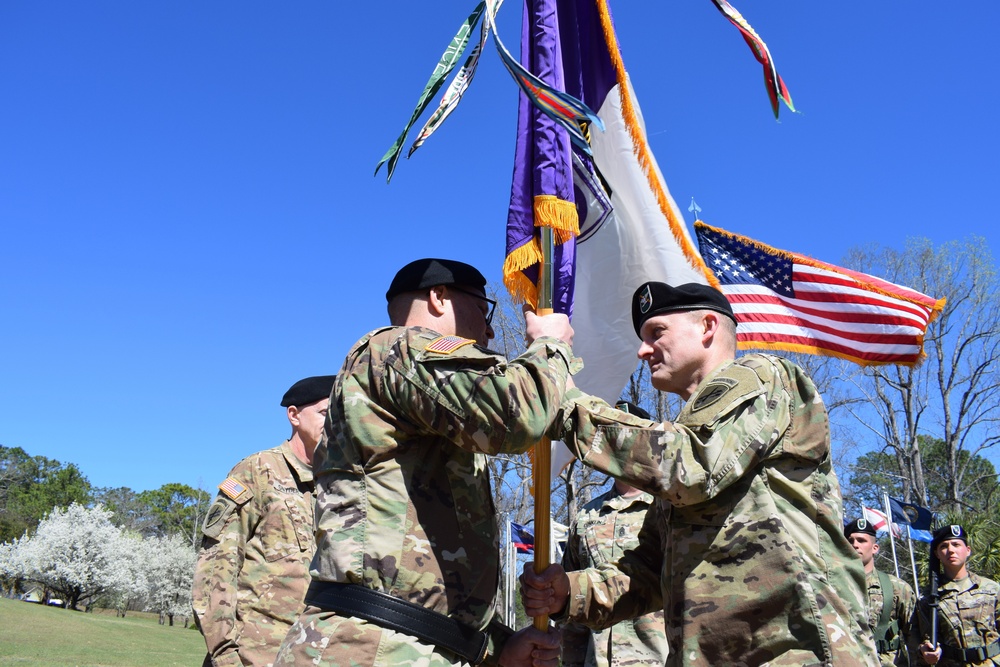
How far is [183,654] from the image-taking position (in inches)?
854

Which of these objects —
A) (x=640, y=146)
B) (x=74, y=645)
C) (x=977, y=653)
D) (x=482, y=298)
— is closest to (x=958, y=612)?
(x=977, y=653)

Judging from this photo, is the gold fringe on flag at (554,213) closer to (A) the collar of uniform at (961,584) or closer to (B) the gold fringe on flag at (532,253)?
(B) the gold fringe on flag at (532,253)

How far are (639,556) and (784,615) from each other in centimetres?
91

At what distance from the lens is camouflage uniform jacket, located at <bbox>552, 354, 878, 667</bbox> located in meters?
2.83

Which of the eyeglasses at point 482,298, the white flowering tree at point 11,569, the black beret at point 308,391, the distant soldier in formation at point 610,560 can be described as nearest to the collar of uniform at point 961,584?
the distant soldier in formation at point 610,560

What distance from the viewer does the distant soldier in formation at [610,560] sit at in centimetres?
579

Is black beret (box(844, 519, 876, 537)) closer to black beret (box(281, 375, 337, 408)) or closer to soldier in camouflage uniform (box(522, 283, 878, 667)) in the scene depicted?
black beret (box(281, 375, 337, 408))

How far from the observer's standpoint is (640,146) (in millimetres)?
5547

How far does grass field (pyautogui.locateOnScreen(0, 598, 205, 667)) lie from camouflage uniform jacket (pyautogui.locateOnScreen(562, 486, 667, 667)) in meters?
11.1

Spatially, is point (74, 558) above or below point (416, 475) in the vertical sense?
below

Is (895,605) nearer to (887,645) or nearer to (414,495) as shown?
(887,645)

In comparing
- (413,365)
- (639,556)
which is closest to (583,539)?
(639,556)

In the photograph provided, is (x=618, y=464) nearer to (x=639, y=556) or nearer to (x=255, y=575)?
(x=639, y=556)

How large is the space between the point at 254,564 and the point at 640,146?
147 inches
